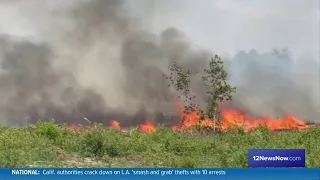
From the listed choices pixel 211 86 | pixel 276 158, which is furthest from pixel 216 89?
pixel 276 158

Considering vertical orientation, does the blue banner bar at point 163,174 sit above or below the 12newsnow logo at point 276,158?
below

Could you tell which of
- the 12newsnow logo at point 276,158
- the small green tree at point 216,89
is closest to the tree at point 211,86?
the small green tree at point 216,89

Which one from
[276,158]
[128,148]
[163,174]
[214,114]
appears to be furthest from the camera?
[214,114]

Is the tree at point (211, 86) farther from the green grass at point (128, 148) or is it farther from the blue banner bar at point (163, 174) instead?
the blue banner bar at point (163, 174)

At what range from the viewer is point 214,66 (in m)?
25.2

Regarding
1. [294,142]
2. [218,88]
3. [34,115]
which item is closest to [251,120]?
[218,88]

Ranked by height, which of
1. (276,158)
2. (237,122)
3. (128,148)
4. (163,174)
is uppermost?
(237,122)

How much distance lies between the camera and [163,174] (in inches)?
520

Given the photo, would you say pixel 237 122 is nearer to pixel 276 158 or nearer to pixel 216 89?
pixel 216 89

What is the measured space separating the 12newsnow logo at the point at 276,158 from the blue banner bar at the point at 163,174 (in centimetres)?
79

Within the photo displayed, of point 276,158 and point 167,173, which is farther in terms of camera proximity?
point 276,158

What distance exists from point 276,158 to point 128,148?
6.26m

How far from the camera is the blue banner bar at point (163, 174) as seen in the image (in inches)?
510

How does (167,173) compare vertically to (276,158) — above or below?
below
